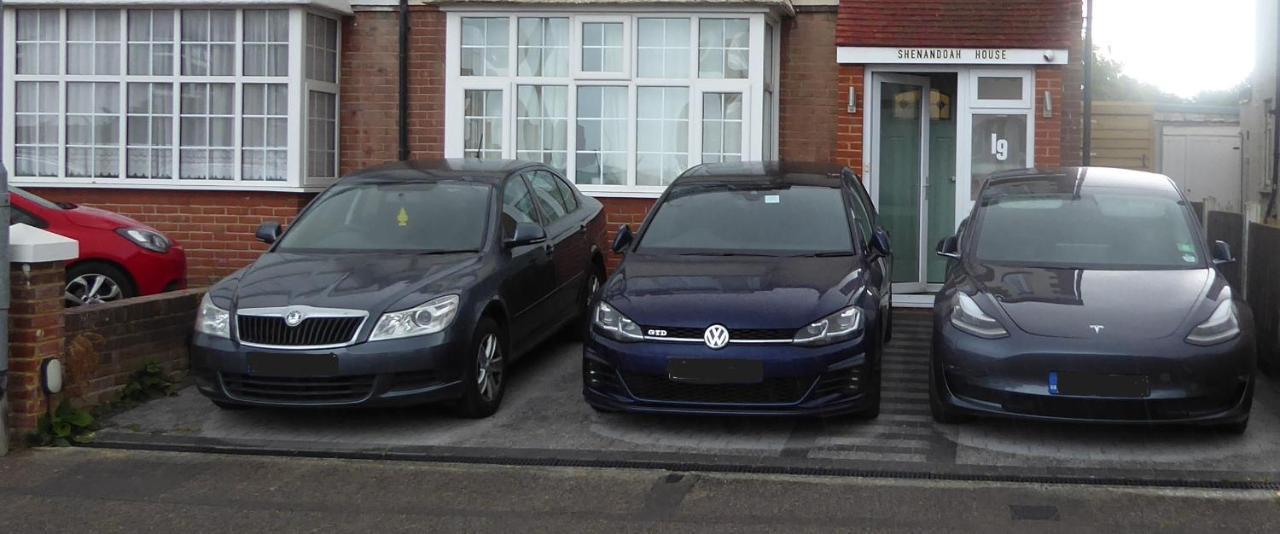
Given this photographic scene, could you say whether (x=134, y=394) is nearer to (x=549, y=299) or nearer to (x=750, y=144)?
(x=549, y=299)

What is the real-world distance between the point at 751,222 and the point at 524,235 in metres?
1.48

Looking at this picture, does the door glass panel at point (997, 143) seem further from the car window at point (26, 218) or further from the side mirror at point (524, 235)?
the car window at point (26, 218)

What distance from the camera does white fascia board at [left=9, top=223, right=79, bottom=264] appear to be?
7586mm

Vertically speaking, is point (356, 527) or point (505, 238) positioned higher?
point (505, 238)

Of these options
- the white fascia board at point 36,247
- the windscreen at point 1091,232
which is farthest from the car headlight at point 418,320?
the windscreen at point 1091,232

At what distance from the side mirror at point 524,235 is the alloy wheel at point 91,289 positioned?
12.4 ft

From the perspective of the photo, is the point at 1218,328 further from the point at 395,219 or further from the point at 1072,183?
the point at 395,219

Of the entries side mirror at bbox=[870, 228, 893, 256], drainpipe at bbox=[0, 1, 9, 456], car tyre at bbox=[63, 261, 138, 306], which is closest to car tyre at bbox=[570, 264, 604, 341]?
side mirror at bbox=[870, 228, 893, 256]

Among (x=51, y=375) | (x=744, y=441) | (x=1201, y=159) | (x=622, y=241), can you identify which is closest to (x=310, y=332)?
(x=51, y=375)

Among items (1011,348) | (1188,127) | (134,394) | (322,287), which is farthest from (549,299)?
(1188,127)

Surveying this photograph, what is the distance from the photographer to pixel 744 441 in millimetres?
7641

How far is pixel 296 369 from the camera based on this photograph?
7.61 metres

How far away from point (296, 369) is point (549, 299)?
2.40 meters

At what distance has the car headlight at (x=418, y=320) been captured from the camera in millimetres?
7629
